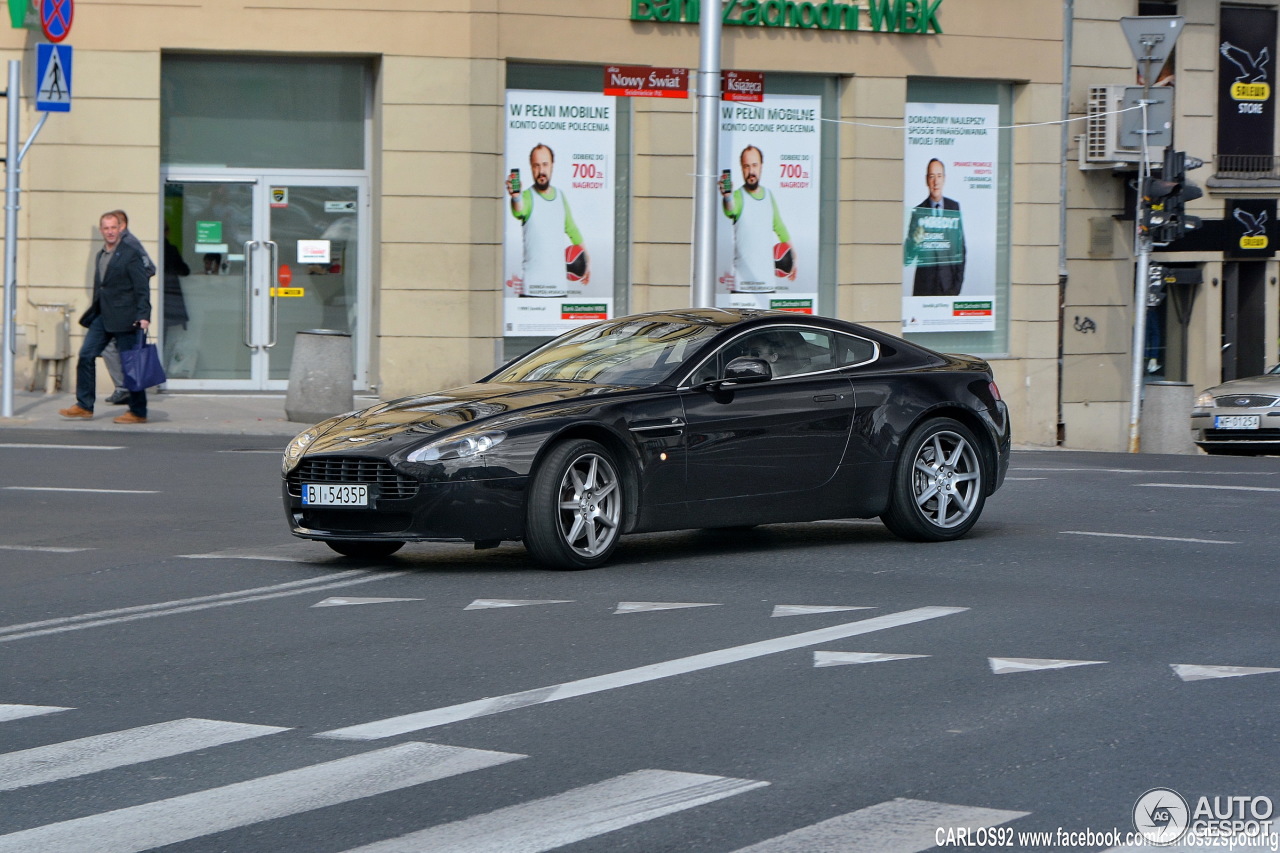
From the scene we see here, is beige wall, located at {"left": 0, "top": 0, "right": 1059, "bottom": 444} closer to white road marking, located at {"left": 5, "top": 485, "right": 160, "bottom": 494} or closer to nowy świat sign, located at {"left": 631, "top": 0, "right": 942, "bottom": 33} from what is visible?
nowy świat sign, located at {"left": 631, "top": 0, "right": 942, "bottom": 33}

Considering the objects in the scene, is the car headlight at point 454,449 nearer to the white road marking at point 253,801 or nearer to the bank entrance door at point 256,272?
the white road marking at point 253,801

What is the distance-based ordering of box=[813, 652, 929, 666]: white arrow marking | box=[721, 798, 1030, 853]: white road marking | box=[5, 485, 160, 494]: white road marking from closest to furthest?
1. box=[721, 798, 1030, 853]: white road marking
2. box=[813, 652, 929, 666]: white arrow marking
3. box=[5, 485, 160, 494]: white road marking

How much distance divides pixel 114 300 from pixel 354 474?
32.3 feet

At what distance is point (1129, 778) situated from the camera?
16.5 feet

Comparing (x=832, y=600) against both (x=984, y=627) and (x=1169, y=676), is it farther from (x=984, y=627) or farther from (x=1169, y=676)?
(x=1169, y=676)

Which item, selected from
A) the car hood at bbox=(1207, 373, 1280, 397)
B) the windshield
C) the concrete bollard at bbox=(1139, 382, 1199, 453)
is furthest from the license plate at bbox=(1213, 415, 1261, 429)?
the windshield

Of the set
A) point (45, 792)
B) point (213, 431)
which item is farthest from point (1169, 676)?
point (213, 431)

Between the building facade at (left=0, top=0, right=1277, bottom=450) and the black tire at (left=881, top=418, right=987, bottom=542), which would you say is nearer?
the black tire at (left=881, top=418, right=987, bottom=542)

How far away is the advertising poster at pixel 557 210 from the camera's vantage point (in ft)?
73.3

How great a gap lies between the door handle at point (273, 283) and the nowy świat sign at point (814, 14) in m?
5.36

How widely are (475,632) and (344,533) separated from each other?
1858 mm

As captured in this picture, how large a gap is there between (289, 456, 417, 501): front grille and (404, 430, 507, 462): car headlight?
0.13 metres

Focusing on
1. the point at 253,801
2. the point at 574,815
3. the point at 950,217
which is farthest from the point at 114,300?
the point at 574,815

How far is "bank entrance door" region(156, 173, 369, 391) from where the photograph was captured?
21.9m
